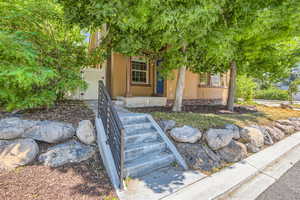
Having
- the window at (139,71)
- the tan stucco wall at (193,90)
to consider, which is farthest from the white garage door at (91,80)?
the tan stucco wall at (193,90)

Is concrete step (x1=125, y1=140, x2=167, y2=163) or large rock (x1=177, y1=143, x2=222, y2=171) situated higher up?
concrete step (x1=125, y1=140, x2=167, y2=163)

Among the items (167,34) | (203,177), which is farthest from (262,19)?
(203,177)

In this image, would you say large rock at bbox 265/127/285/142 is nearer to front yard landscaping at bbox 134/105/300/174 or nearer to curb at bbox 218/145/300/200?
front yard landscaping at bbox 134/105/300/174

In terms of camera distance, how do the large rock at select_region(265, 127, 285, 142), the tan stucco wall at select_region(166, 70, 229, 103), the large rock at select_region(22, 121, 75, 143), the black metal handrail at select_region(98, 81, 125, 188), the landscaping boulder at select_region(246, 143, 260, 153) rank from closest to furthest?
the black metal handrail at select_region(98, 81, 125, 188)
the large rock at select_region(22, 121, 75, 143)
the landscaping boulder at select_region(246, 143, 260, 153)
the large rock at select_region(265, 127, 285, 142)
the tan stucco wall at select_region(166, 70, 229, 103)

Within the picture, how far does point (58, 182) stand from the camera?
258 cm

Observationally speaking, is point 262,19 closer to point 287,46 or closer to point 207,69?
point 207,69

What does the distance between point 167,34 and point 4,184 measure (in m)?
4.50

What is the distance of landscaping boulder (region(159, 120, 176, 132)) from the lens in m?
4.25

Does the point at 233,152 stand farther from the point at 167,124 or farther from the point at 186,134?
the point at 167,124

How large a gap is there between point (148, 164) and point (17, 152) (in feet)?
8.12

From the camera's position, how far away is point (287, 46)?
6.93m

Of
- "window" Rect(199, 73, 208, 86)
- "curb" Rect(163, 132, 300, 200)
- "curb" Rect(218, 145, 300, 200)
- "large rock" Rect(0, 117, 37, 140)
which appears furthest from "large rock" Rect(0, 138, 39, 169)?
"window" Rect(199, 73, 208, 86)

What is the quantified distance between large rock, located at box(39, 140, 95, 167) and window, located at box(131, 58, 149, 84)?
17.4ft

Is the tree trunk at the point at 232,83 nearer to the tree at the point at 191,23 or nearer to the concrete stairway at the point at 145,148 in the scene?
the tree at the point at 191,23
